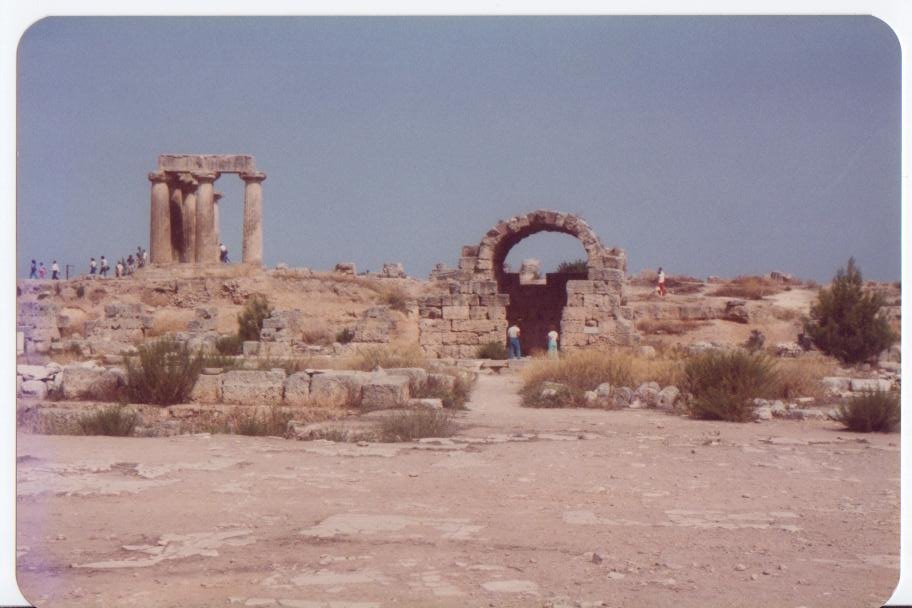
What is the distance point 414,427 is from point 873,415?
15.3 feet

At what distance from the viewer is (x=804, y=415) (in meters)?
10.7

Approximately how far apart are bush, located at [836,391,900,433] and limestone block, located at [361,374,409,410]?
4.81 metres

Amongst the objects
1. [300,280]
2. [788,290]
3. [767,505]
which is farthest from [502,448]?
[788,290]

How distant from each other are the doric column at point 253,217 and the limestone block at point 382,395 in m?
21.0

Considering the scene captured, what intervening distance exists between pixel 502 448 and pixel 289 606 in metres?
4.13

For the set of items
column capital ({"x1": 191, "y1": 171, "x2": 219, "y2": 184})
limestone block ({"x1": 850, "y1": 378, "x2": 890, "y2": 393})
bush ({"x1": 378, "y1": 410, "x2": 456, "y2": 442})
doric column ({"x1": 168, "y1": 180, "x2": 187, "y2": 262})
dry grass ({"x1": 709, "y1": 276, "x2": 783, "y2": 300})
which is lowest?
bush ({"x1": 378, "y1": 410, "x2": 456, "y2": 442})

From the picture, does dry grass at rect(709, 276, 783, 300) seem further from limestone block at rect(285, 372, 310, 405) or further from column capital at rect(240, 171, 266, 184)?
limestone block at rect(285, 372, 310, 405)

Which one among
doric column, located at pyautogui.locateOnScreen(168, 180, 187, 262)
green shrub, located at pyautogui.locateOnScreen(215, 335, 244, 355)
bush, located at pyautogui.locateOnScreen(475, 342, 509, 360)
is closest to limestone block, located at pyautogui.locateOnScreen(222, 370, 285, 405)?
bush, located at pyautogui.locateOnScreen(475, 342, 509, 360)

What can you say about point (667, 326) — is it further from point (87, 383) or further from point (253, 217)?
point (87, 383)

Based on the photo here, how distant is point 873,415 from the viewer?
9.72 meters

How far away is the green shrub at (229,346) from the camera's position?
19658 millimetres

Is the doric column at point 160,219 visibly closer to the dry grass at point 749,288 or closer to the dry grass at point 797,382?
the dry grass at point 749,288

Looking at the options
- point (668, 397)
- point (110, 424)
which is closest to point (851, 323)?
point (668, 397)

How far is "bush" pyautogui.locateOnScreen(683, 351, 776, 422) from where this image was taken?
34.6 ft
